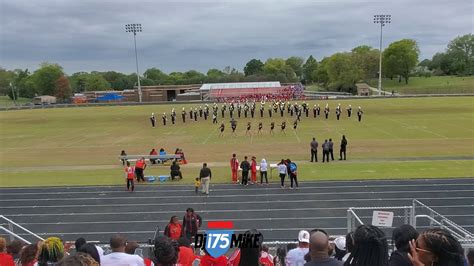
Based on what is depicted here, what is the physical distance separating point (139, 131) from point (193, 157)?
15.7 m

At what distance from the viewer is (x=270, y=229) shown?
12.7 metres

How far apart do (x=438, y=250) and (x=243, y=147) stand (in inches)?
968

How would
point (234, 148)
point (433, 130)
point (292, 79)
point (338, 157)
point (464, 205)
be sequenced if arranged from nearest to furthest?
1. point (464, 205)
2. point (338, 157)
3. point (234, 148)
4. point (433, 130)
5. point (292, 79)

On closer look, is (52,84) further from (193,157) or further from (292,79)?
(193,157)

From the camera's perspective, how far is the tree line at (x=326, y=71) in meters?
123

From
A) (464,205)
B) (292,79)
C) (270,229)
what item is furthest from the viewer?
(292,79)

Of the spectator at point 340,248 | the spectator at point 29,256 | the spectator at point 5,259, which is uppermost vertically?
the spectator at point 29,256

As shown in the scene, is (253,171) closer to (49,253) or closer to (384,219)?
(384,219)

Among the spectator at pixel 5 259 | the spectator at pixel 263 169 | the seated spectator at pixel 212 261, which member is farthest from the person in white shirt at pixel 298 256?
the spectator at pixel 263 169

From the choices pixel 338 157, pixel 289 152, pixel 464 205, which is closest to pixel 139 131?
pixel 289 152

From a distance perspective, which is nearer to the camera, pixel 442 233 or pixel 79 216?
pixel 442 233

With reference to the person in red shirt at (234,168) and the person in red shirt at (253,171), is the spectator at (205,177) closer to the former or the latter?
the person in red shirt at (234,168)

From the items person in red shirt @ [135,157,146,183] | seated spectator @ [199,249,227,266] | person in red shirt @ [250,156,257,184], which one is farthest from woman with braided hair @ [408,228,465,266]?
person in red shirt @ [135,157,146,183]

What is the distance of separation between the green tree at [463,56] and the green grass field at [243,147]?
318 feet
